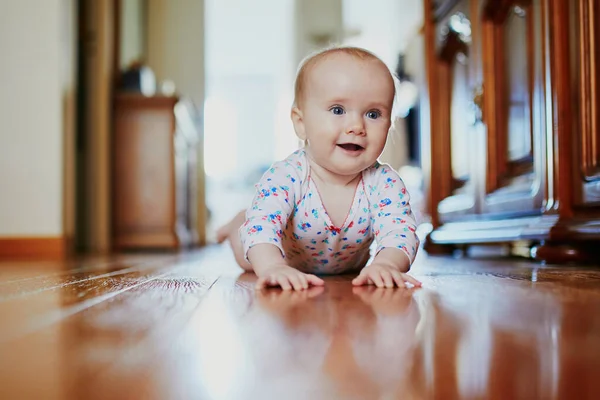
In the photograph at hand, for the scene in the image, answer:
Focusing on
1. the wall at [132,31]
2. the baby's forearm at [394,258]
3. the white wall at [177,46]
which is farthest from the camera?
the white wall at [177,46]

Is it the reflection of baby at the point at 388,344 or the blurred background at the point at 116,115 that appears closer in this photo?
the reflection of baby at the point at 388,344

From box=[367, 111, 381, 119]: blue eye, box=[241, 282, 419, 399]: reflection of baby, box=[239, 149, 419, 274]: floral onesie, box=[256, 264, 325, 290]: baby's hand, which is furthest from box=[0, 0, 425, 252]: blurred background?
box=[241, 282, 419, 399]: reflection of baby

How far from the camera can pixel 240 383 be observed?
0.36 m

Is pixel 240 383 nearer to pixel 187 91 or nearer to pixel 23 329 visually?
pixel 23 329

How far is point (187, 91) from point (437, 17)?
2.92 metres

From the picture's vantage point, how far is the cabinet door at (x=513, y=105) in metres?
1.48

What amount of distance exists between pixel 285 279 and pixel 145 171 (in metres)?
2.48

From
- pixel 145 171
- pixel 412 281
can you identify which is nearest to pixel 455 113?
pixel 412 281

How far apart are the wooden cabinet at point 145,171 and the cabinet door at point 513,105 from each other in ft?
6.06

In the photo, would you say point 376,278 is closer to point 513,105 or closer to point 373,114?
point 373,114

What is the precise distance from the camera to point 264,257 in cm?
97

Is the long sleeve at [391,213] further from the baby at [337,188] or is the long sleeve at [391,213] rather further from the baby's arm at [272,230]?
the baby's arm at [272,230]

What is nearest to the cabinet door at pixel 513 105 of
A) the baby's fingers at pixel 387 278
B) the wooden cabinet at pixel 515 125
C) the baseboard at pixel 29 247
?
the wooden cabinet at pixel 515 125

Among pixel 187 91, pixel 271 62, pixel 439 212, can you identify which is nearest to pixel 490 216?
pixel 439 212
